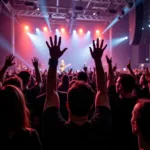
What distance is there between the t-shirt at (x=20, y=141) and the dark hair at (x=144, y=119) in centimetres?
66

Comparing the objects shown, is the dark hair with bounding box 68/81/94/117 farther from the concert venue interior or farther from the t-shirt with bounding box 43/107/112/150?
the concert venue interior

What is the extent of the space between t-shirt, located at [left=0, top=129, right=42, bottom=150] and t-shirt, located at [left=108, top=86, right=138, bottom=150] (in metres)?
1.25

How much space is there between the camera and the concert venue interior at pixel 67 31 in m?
16.9

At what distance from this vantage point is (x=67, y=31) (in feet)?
72.8

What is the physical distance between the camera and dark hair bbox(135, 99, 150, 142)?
138 centimetres

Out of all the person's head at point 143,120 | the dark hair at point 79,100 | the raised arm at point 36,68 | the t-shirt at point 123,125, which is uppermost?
the raised arm at point 36,68

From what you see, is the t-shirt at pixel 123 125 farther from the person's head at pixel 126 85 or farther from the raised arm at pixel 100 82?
the raised arm at pixel 100 82

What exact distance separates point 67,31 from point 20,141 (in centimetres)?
2144

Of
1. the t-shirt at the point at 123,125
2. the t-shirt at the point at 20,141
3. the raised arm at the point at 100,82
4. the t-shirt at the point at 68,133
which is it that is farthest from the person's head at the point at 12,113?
the t-shirt at the point at 123,125

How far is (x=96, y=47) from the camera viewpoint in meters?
2.00

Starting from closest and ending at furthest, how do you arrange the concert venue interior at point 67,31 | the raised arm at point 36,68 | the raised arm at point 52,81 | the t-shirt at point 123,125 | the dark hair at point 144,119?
1. the dark hair at point 144,119
2. the raised arm at point 52,81
3. the t-shirt at point 123,125
4. the raised arm at point 36,68
5. the concert venue interior at point 67,31

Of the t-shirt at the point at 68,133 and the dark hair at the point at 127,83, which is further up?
the dark hair at the point at 127,83

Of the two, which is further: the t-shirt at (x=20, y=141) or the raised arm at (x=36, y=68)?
the raised arm at (x=36, y=68)

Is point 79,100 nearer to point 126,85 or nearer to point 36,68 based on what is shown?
point 126,85
